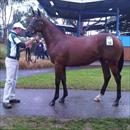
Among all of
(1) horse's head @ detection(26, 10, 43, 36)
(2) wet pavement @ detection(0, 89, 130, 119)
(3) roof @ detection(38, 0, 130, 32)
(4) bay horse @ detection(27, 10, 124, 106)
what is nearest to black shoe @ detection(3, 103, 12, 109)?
(2) wet pavement @ detection(0, 89, 130, 119)

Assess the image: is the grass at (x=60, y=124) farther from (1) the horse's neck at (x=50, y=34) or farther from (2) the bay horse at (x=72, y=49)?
(1) the horse's neck at (x=50, y=34)

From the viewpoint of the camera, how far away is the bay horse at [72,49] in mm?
9945

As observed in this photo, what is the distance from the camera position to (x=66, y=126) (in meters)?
7.36

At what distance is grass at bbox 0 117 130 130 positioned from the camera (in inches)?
285

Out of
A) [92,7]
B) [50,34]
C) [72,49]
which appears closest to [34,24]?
[50,34]

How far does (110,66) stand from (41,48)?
21.9m

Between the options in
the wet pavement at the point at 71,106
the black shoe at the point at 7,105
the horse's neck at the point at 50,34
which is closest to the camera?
the wet pavement at the point at 71,106

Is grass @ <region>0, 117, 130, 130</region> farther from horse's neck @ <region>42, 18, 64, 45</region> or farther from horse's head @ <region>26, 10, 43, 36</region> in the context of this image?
horse's neck @ <region>42, 18, 64, 45</region>

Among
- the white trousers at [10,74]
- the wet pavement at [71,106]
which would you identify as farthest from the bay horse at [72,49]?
the white trousers at [10,74]

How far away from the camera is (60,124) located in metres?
7.54

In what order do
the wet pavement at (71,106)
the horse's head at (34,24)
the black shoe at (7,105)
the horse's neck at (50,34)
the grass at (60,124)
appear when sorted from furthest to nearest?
the horse's neck at (50,34) → the horse's head at (34,24) → the black shoe at (7,105) → the wet pavement at (71,106) → the grass at (60,124)

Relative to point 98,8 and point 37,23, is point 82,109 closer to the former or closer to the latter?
point 37,23

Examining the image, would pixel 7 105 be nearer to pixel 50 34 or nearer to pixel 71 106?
pixel 71 106

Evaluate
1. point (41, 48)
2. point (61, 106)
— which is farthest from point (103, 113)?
point (41, 48)
